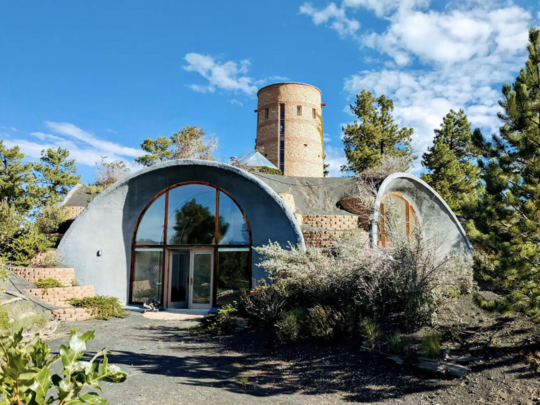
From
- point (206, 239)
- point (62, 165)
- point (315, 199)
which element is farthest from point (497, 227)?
point (62, 165)

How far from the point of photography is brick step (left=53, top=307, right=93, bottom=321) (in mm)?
10348

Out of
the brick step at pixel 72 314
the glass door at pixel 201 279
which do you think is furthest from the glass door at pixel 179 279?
the brick step at pixel 72 314

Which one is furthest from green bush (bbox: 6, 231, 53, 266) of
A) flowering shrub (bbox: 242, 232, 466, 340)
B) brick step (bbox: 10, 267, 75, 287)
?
flowering shrub (bbox: 242, 232, 466, 340)

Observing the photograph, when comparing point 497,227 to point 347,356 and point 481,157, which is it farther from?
point 347,356

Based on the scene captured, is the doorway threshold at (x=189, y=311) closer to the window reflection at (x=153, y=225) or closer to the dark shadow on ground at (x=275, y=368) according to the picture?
the window reflection at (x=153, y=225)

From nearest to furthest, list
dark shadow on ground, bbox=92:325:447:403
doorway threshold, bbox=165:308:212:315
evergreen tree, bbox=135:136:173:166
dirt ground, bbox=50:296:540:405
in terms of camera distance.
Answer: dirt ground, bbox=50:296:540:405 → dark shadow on ground, bbox=92:325:447:403 → doorway threshold, bbox=165:308:212:315 → evergreen tree, bbox=135:136:173:166

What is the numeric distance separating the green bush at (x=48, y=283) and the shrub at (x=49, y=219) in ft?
9.21

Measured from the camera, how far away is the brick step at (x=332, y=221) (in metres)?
13.8

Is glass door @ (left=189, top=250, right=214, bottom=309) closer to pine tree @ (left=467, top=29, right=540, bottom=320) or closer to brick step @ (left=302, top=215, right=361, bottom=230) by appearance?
brick step @ (left=302, top=215, right=361, bottom=230)

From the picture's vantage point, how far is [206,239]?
13.4 meters

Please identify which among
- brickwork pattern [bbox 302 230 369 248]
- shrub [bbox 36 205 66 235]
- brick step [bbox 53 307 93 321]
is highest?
shrub [bbox 36 205 66 235]

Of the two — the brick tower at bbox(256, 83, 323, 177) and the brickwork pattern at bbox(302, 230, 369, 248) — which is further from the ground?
the brick tower at bbox(256, 83, 323, 177)

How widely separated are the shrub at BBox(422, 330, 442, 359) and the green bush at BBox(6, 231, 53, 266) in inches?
444

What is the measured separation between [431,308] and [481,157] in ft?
8.67
